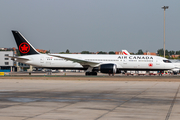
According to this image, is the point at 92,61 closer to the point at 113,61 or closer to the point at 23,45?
the point at 113,61

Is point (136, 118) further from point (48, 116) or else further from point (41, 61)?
point (41, 61)

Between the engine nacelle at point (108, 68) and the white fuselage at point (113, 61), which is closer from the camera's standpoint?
the engine nacelle at point (108, 68)

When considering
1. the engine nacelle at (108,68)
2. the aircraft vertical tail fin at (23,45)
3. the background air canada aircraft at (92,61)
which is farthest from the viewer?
the aircraft vertical tail fin at (23,45)

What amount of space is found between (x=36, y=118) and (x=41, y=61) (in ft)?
132

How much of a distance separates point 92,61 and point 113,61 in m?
3.74

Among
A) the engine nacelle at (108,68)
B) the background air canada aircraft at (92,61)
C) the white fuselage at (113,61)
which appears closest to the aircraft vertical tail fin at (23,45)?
the background air canada aircraft at (92,61)

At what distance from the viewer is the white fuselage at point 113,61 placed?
161 ft

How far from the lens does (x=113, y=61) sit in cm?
4962

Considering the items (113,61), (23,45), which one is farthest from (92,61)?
(23,45)

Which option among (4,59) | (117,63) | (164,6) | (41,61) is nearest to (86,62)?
(117,63)

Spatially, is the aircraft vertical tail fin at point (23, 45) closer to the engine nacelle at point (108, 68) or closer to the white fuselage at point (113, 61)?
the white fuselage at point (113, 61)

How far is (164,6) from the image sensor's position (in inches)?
2729

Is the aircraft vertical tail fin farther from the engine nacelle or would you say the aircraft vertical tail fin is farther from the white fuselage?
the engine nacelle

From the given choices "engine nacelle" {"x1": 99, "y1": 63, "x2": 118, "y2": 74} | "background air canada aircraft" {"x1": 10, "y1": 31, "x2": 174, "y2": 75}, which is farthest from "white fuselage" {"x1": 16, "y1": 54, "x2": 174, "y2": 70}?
"engine nacelle" {"x1": 99, "y1": 63, "x2": 118, "y2": 74}
